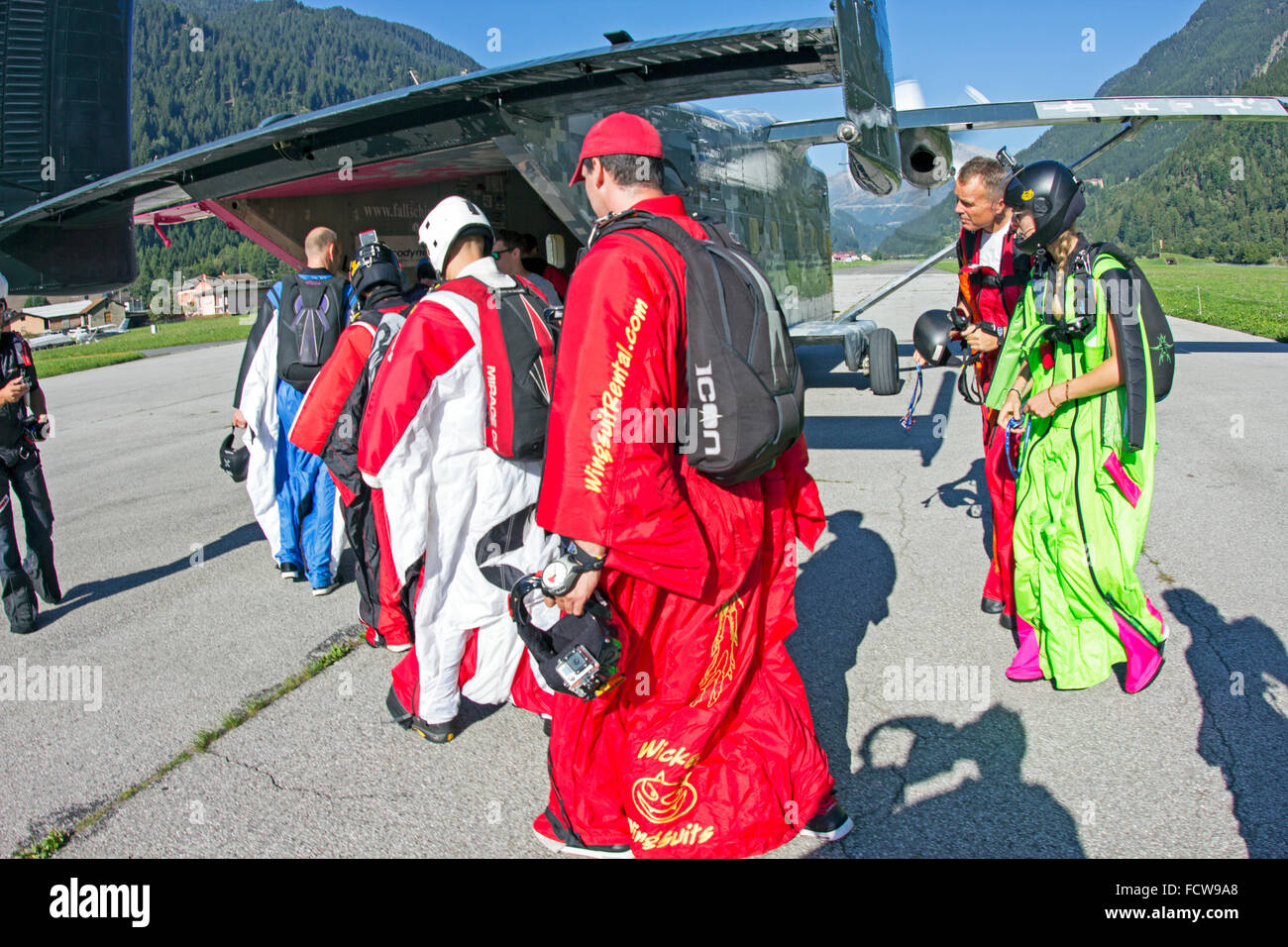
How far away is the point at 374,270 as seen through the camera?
13.1 ft

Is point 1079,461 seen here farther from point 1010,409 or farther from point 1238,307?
point 1238,307

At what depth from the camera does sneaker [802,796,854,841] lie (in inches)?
95.4

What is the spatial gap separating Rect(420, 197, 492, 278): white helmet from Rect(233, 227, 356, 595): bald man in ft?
5.77

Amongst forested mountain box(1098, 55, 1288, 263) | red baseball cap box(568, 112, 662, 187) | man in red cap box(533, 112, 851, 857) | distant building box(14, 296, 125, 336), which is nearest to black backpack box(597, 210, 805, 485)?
man in red cap box(533, 112, 851, 857)

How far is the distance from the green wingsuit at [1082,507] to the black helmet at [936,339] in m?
0.70

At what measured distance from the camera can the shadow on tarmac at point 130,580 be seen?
4.73 m

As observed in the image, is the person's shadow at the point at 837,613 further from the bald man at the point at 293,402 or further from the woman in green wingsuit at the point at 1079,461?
the bald man at the point at 293,402

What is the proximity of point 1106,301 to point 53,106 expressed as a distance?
768cm

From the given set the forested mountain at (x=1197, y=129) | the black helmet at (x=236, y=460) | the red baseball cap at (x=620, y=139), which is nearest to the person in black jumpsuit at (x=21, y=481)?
the black helmet at (x=236, y=460)

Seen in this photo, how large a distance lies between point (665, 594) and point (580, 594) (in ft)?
0.97

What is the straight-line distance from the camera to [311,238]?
4668 millimetres

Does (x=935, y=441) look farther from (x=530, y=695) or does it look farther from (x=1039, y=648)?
(x=530, y=695)

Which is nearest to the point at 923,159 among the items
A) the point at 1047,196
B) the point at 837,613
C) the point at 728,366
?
the point at 1047,196

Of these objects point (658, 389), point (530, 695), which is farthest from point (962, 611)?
point (658, 389)
